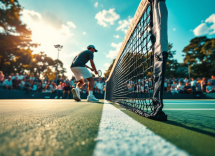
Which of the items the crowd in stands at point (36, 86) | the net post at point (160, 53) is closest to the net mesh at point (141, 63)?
Result: the net post at point (160, 53)

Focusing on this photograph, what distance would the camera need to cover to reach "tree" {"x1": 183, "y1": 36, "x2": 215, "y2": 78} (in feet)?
109

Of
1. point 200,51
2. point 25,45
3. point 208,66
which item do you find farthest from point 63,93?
point 200,51

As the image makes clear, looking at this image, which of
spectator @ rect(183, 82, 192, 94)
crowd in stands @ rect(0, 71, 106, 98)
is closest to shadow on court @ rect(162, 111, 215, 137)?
crowd in stands @ rect(0, 71, 106, 98)

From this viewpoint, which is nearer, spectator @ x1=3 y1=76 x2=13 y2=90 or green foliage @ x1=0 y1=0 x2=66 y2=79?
spectator @ x1=3 y1=76 x2=13 y2=90

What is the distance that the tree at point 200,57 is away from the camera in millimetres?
33184

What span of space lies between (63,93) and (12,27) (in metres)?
17.1

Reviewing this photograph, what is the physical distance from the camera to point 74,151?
45cm

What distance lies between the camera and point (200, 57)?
124 ft

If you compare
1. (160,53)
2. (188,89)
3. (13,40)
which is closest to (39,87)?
(13,40)

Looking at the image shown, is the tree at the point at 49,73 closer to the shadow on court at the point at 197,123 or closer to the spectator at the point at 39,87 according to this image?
the spectator at the point at 39,87

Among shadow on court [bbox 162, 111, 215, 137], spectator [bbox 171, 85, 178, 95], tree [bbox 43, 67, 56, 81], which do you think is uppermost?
tree [bbox 43, 67, 56, 81]

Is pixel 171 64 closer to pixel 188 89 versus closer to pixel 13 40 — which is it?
pixel 188 89

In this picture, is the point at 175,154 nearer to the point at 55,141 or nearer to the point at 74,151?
the point at 74,151

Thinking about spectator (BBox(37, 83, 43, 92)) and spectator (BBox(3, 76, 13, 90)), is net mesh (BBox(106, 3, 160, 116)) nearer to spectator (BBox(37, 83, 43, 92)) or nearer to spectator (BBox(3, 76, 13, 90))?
spectator (BBox(3, 76, 13, 90))
